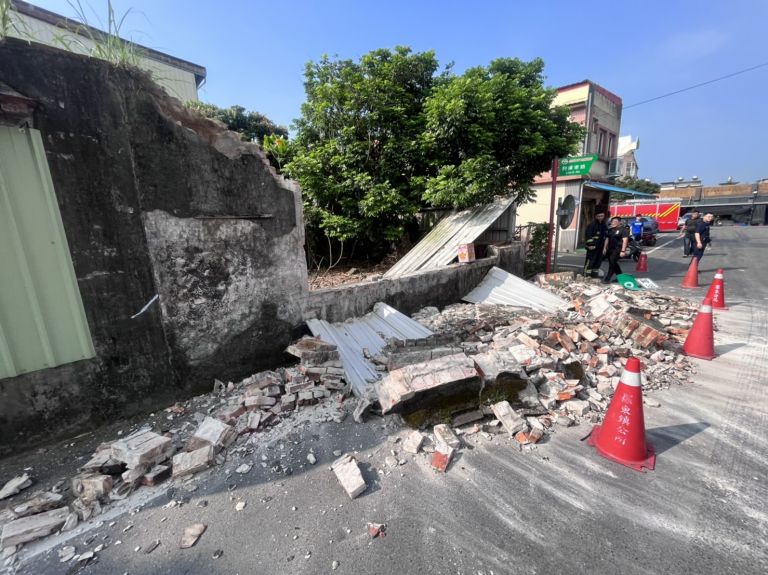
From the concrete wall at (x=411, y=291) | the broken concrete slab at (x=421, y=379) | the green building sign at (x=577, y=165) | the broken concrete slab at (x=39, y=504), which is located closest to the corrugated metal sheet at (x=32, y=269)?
the broken concrete slab at (x=39, y=504)

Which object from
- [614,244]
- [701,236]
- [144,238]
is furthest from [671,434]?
[701,236]

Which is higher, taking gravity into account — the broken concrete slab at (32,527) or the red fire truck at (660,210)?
the red fire truck at (660,210)

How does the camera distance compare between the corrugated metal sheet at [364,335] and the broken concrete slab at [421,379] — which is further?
the corrugated metal sheet at [364,335]

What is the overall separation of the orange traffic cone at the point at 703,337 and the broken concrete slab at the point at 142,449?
19.8ft

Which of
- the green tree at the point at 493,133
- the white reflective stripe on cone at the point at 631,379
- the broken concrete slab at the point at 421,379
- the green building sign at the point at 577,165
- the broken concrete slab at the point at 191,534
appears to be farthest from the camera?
the green building sign at the point at 577,165

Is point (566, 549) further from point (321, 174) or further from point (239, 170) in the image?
point (321, 174)

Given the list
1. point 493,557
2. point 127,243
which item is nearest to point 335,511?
point 493,557

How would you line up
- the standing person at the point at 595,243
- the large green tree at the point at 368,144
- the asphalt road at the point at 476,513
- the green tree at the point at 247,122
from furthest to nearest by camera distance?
the green tree at the point at 247,122 → the standing person at the point at 595,243 → the large green tree at the point at 368,144 → the asphalt road at the point at 476,513

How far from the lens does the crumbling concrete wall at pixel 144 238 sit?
2637 mm

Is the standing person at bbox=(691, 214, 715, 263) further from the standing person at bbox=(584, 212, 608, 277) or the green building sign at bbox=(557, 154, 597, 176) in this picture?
the green building sign at bbox=(557, 154, 597, 176)

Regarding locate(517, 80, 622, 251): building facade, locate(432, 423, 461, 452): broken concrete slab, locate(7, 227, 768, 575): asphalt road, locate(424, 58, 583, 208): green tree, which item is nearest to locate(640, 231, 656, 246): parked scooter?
locate(517, 80, 622, 251): building facade

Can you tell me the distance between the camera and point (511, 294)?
21.5 feet

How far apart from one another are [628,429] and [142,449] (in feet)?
12.3

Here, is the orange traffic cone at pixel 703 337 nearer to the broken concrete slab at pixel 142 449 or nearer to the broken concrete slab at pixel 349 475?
the broken concrete slab at pixel 349 475
